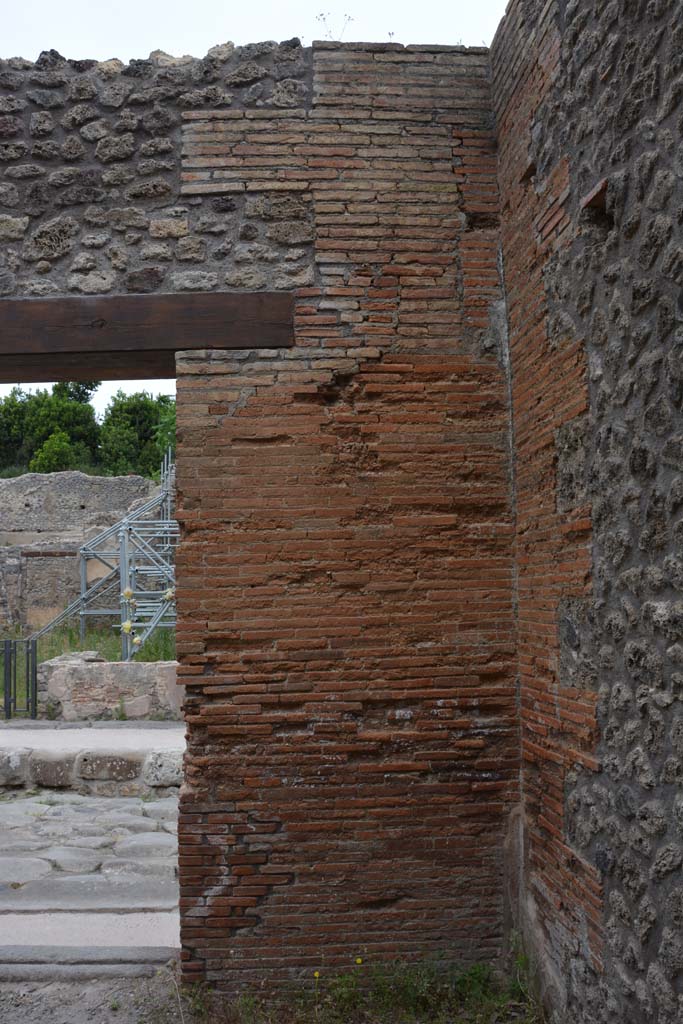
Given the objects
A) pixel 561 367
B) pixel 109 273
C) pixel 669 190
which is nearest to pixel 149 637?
pixel 109 273

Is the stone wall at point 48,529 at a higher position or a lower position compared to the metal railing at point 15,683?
higher

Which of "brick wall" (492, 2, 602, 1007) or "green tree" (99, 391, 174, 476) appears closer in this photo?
"brick wall" (492, 2, 602, 1007)

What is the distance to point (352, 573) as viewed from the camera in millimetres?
4113

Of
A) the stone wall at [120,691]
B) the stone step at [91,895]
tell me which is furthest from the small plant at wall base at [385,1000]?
the stone wall at [120,691]

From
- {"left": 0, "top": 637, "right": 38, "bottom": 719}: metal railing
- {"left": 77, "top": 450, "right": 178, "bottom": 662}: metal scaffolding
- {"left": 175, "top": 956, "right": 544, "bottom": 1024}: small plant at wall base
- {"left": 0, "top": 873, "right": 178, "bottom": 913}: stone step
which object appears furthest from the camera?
{"left": 77, "top": 450, "right": 178, "bottom": 662}: metal scaffolding

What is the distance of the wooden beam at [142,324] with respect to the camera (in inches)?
166

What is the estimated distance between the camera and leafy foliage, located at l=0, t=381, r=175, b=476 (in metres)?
33.0

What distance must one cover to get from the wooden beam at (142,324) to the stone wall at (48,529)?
1319 cm

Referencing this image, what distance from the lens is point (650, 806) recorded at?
270cm

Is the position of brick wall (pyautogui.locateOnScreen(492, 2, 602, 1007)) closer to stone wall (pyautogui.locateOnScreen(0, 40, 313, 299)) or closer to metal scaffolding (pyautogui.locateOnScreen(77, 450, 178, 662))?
stone wall (pyautogui.locateOnScreen(0, 40, 313, 299))

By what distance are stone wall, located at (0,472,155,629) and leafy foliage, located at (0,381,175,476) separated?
932 centimetres

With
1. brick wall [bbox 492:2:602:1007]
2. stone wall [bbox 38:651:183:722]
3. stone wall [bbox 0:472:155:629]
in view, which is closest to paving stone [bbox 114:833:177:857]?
stone wall [bbox 38:651:183:722]

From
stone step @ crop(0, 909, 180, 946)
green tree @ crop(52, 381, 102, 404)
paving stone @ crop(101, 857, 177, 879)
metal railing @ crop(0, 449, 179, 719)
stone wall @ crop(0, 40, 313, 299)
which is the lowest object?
paving stone @ crop(101, 857, 177, 879)

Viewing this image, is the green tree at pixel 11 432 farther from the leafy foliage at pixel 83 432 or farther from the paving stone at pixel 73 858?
the paving stone at pixel 73 858
